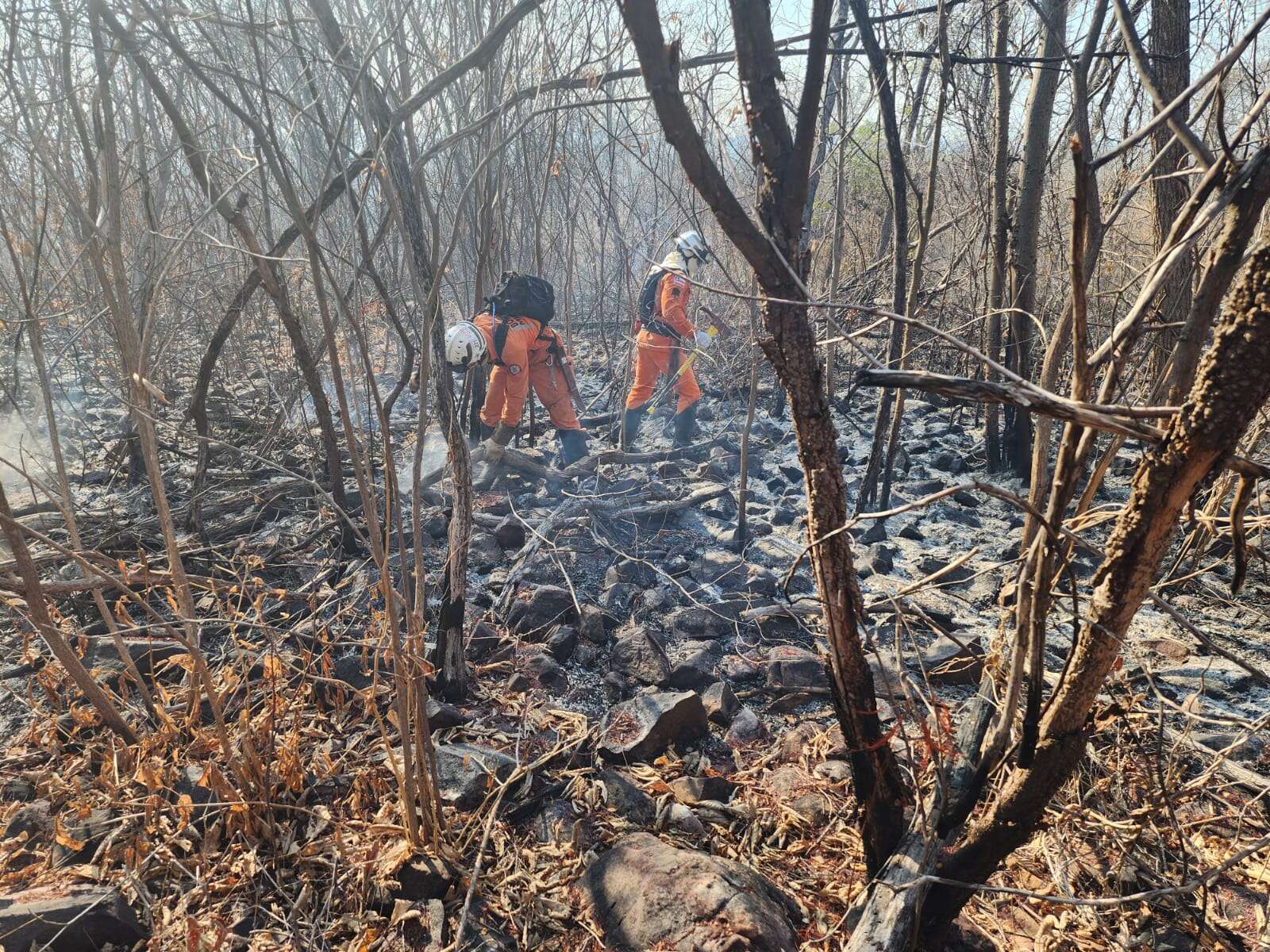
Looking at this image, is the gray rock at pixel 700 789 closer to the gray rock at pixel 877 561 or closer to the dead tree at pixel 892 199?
the dead tree at pixel 892 199

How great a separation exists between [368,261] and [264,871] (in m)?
1.58

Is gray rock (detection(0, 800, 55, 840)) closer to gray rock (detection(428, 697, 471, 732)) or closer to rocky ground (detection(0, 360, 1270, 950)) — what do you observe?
rocky ground (detection(0, 360, 1270, 950))

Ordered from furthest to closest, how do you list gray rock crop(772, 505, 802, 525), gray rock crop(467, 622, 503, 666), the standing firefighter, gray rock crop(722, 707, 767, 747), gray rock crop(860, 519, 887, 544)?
the standing firefighter < gray rock crop(772, 505, 802, 525) < gray rock crop(860, 519, 887, 544) < gray rock crop(467, 622, 503, 666) < gray rock crop(722, 707, 767, 747)

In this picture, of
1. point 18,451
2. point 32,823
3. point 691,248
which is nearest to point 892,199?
point 691,248

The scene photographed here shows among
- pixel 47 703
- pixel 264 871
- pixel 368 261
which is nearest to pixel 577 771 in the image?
pixel 264 871

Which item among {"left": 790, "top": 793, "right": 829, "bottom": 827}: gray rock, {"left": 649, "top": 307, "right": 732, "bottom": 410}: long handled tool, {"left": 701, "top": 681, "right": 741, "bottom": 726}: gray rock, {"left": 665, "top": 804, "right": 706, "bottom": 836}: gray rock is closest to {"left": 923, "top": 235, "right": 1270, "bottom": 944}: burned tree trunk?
{"left": 790, "top": 793, "right": 829, "bottom": 827}: gray rock

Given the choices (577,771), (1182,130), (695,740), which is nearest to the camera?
(1182,130)

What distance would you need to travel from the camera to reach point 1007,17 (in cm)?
424

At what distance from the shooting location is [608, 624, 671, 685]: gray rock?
10.1ft

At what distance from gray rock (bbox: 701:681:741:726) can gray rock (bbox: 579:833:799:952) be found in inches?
34.5

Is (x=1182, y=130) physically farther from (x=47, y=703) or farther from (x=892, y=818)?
(x=47, y=703)

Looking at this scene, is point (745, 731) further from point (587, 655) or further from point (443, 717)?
point (443, 717)

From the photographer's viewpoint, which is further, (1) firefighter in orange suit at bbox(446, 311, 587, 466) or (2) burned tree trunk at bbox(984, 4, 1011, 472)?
(1) firefighter in orange suit at bbox(446, 311, 587, 466)

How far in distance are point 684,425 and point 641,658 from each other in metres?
3.43
